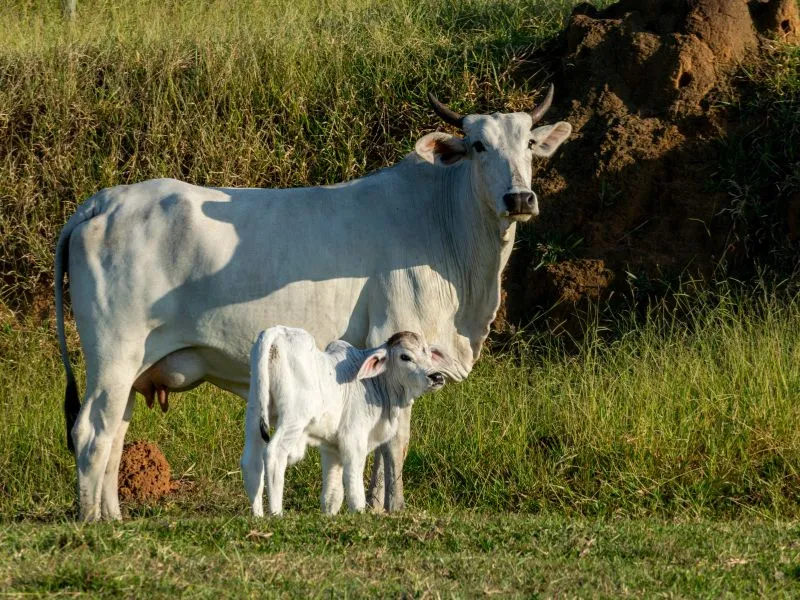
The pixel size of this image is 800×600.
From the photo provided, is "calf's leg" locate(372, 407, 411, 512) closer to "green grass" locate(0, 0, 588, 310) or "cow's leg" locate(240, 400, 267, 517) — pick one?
"cow's leg" locate(240, 400, 267, 517)

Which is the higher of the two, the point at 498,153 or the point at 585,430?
the point at 498,153

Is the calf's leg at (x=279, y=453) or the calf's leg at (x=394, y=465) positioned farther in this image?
the calf's leg at (x=394, y=465)

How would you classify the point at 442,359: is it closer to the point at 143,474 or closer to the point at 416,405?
the point at 143,474

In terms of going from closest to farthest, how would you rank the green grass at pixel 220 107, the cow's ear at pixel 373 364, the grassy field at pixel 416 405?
the grassy field at pixel 416 405
the cow's ear at pixel 373 364
the green grass at pixel 220 107

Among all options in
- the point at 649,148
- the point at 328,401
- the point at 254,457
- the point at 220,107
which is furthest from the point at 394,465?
the point at 220,107

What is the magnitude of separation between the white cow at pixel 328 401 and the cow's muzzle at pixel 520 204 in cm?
80

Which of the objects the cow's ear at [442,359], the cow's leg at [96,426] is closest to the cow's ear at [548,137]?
the cow's ear at [442,359]

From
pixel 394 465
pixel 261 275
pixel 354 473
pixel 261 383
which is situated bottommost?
pixel 394 465

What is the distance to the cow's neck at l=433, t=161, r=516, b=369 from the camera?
293 inches

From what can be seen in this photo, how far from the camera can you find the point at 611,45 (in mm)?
10508

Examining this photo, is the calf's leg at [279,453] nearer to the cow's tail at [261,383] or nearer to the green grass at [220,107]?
the cow's tail at [261,383]

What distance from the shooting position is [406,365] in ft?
21.3

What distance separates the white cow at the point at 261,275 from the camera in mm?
7113

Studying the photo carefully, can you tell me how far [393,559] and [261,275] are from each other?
2.39 m
